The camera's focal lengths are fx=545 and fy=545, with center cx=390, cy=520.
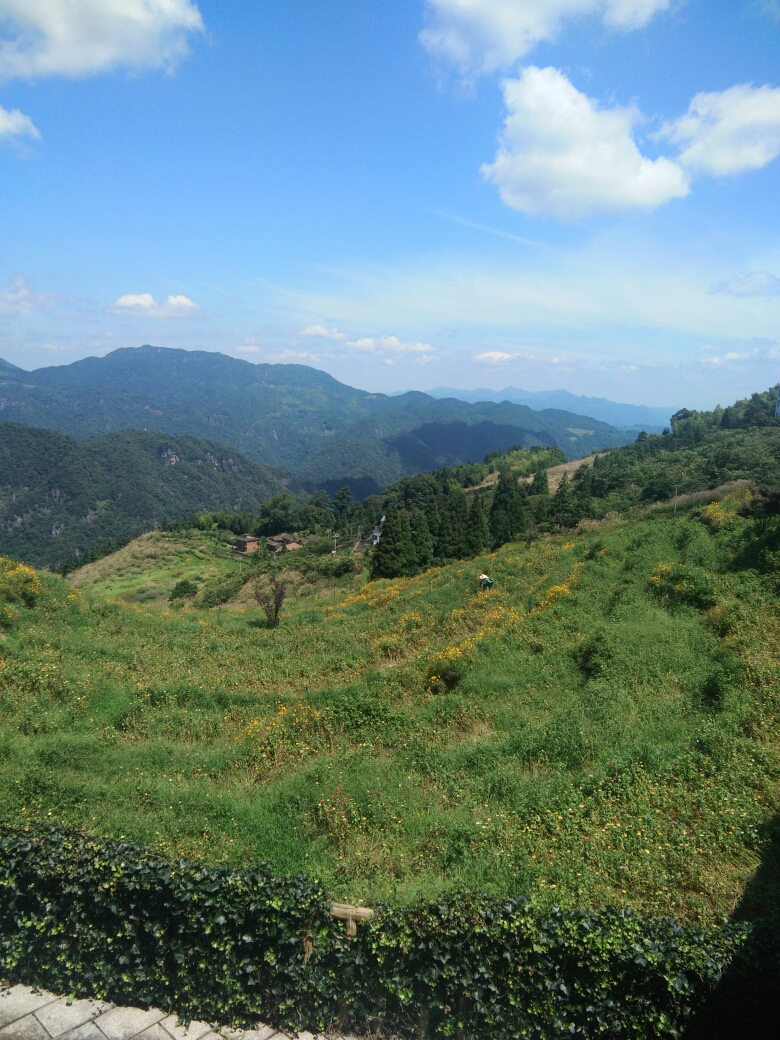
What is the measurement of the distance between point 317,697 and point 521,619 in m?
5.39

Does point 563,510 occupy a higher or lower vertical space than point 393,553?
higher

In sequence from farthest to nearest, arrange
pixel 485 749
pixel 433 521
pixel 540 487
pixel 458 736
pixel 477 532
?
pixel 540 487 < pixel 433 521 < pixel 477 532 < pixel 458 736 < pixel 485 749

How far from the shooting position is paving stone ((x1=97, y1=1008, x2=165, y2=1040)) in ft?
15.4

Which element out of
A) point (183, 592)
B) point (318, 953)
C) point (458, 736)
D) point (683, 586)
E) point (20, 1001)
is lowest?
point (183, 592)

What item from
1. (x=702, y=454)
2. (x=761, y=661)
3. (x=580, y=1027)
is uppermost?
(x=702, y=454)

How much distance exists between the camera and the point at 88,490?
495ft

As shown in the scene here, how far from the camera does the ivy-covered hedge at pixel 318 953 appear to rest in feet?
13.9

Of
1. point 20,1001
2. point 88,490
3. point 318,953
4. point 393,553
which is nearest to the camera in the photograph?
point 318,953

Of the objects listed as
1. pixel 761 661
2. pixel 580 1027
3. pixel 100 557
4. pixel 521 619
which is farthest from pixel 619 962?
pixel 100 557

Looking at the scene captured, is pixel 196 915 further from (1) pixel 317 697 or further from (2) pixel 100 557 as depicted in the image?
(2) pixel 100 557

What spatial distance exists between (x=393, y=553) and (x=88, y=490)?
14131 centimetres

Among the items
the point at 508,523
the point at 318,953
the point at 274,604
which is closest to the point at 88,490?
the point at 508,523

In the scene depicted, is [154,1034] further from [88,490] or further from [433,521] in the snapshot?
[88,490]

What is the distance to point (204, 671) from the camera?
505 inches
